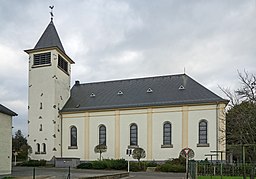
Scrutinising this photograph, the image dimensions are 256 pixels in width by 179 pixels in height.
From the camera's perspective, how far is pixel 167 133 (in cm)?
4119

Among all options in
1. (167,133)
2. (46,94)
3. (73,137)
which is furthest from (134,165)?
(46,94)

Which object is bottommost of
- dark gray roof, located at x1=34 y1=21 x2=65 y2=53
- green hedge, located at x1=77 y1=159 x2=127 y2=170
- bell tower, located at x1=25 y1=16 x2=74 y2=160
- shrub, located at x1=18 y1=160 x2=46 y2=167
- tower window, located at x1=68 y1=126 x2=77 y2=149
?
shrub, located at x1=18 y1=160 x2=46 y2=167

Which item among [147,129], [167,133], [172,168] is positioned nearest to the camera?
[172,168]

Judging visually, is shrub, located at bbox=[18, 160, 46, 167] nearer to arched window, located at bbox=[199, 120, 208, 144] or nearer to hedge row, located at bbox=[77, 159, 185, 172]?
hedge row, located at bbox=[77, 159, 185, 172]

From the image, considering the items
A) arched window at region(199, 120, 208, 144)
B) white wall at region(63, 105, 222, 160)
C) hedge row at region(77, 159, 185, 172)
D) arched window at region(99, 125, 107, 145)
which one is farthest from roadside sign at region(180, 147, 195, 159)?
arched window at region(99, 125, 107, 145)

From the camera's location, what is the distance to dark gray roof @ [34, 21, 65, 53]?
1836 inches

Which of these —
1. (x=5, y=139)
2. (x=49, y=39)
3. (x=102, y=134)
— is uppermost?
(x=49, y=39)

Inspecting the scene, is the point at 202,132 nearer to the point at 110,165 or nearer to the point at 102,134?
the point at 110,165

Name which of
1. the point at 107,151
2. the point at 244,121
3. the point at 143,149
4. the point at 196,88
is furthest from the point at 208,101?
the point at 244,121

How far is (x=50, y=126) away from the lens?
44.5 meters

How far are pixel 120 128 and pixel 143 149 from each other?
4232mm

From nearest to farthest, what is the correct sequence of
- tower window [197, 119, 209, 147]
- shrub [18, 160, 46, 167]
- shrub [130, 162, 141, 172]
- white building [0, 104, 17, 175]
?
white building [0, 104, 17, 175], shrub [130, 162, 141, 172], tower window [197, 119, 209, 147], shrub [18, 160, 46, 167]

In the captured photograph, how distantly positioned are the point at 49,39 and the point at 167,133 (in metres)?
20.9

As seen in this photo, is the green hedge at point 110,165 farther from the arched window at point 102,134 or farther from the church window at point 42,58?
the church window at point 42,58
